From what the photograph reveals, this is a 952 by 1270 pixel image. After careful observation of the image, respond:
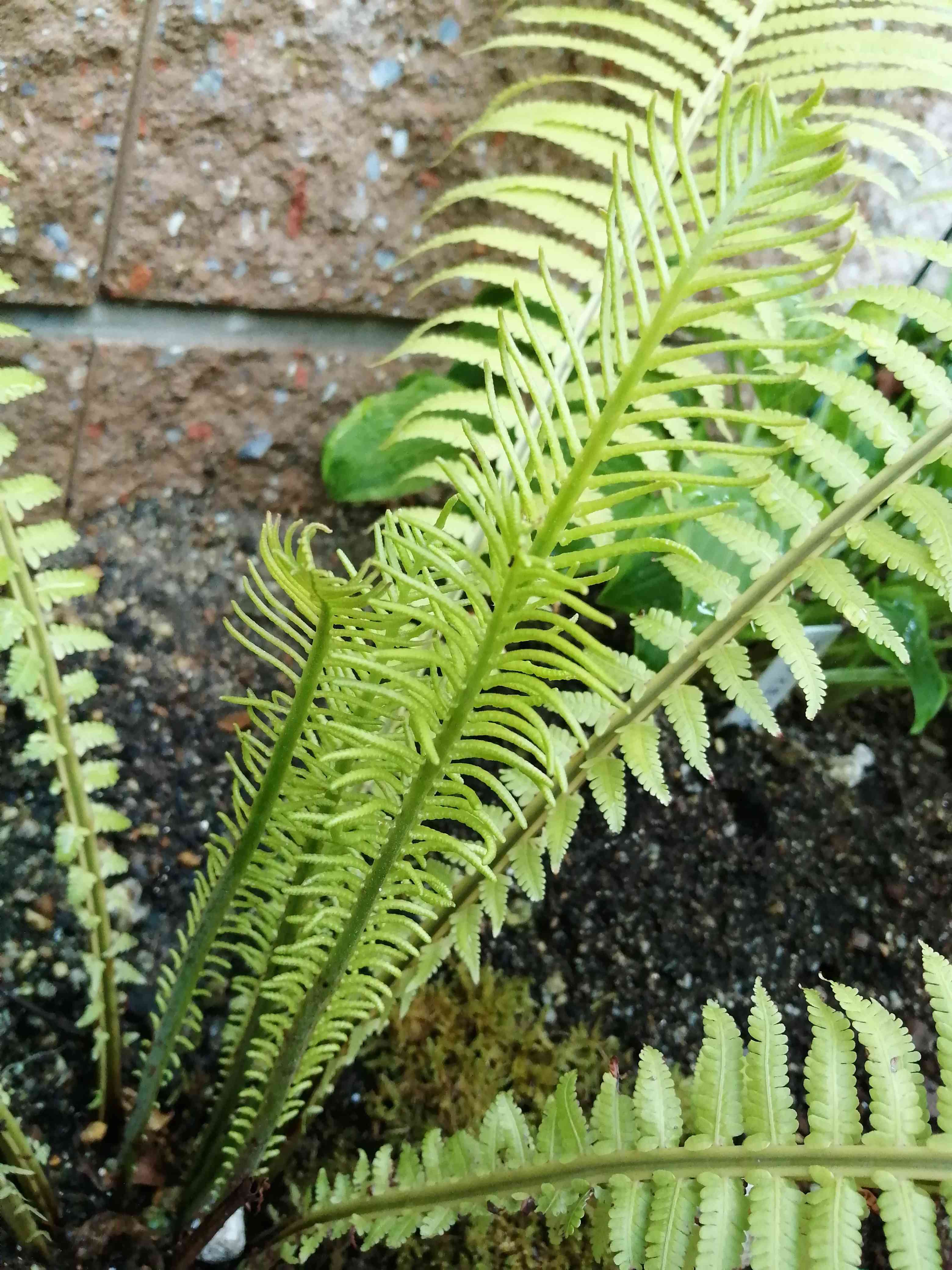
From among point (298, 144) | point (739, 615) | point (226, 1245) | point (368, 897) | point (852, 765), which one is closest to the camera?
point (368, 897)

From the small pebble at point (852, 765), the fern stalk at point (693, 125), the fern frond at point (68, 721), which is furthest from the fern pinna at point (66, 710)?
the small pebble at point (852, 765)

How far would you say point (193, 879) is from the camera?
38.5 inches

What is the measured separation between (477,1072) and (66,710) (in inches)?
20.1

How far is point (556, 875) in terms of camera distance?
1.07 m

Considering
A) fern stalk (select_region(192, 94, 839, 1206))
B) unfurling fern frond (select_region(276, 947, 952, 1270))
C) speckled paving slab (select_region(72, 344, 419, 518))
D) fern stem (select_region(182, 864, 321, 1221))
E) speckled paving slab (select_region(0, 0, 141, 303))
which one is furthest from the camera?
speckled paving slab (select_region(72, 344, 419, 518))

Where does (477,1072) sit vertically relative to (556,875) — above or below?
below

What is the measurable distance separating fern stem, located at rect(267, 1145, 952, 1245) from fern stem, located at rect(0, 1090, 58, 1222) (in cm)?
20

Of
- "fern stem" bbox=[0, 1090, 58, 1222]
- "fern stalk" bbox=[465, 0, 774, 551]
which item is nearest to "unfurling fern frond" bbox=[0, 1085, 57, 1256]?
"fern stem" bbox=[0, 1090, 58, 1222]

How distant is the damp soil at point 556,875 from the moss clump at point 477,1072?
0.08 feet

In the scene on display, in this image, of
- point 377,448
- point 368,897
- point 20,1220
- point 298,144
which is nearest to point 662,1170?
point 368,897

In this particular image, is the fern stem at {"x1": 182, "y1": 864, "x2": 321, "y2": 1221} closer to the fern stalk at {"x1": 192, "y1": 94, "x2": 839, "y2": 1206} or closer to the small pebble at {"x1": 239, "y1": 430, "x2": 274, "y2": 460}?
the fern stalk at {"x1": 192, "y1": 94, "x2": 839, "y2": 1206}

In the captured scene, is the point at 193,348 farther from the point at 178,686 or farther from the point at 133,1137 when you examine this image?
the point at 133,1137

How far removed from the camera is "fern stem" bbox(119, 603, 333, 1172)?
0.52 meters

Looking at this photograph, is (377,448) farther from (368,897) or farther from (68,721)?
(368,897)
